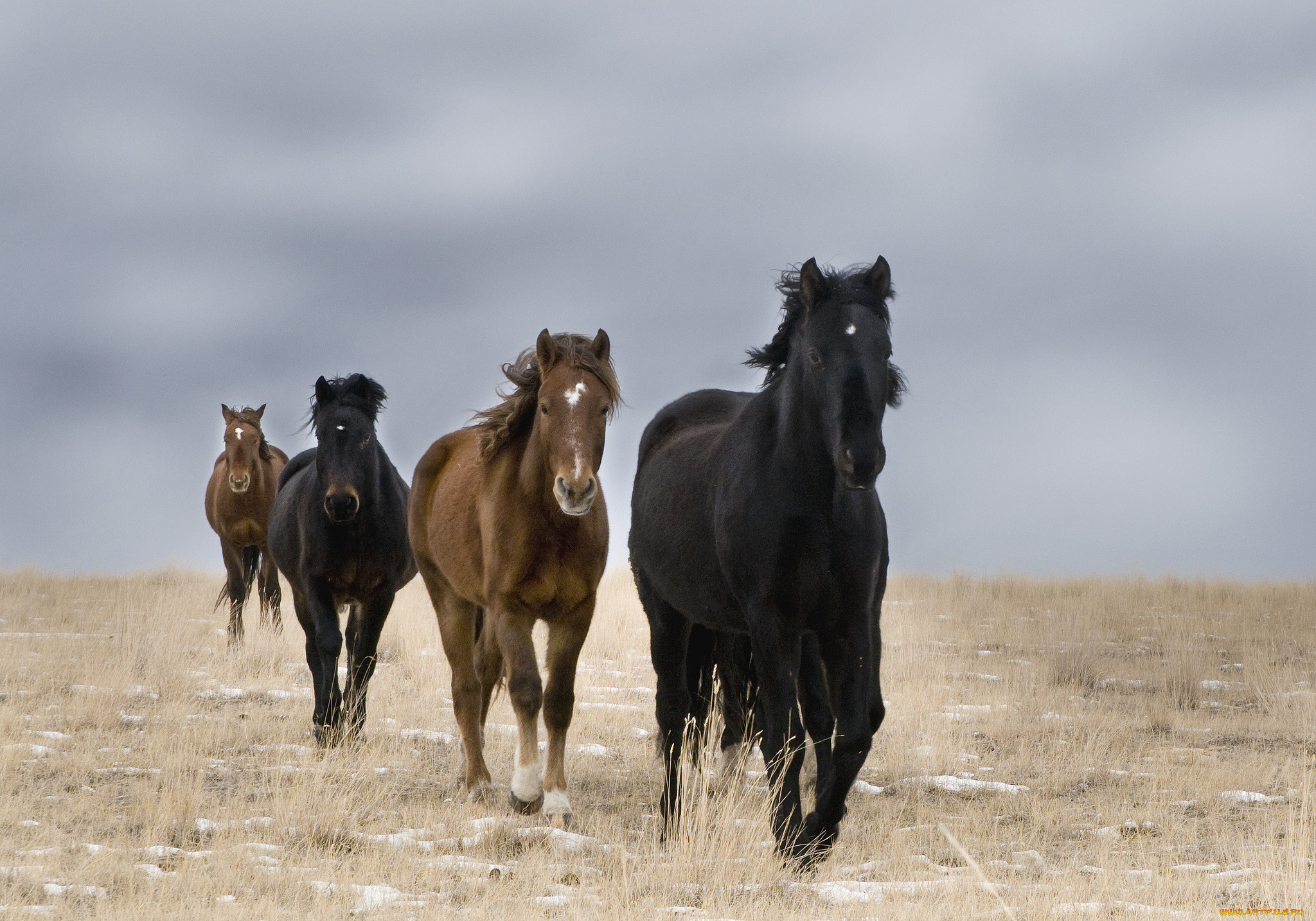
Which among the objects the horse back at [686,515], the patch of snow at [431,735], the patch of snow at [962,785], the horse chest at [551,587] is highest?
the horse back at [686,515]

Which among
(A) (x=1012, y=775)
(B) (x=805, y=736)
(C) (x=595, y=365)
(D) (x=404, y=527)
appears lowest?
(A) (x=1012, y=775)

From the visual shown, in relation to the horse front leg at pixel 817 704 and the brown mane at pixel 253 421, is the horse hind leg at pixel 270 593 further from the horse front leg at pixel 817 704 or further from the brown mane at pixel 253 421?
the horse front leg at pixel 817 704

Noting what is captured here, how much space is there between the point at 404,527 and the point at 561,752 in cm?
317

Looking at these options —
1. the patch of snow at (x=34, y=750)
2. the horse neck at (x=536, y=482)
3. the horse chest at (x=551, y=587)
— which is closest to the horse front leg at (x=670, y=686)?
the horse chest at (x=551, y=587)

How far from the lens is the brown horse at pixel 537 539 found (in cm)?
616

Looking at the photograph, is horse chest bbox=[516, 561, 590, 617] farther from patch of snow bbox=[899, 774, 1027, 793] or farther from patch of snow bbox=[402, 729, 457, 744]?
patch of snow bbox=[402, 729, 457, 744]

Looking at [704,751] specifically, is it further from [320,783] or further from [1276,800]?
[1276,800]

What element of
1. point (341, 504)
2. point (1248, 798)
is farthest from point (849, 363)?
point (341, 504)

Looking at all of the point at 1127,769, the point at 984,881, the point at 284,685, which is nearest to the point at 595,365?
the point at 984,881

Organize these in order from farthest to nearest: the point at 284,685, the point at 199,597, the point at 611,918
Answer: the point at 199,597
the point at 284,685
the point at 611,918

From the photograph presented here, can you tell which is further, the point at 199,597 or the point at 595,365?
the point at 199,597

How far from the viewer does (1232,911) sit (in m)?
4.58

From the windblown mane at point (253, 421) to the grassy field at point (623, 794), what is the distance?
214 cm

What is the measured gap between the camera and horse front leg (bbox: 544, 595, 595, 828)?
647cm
